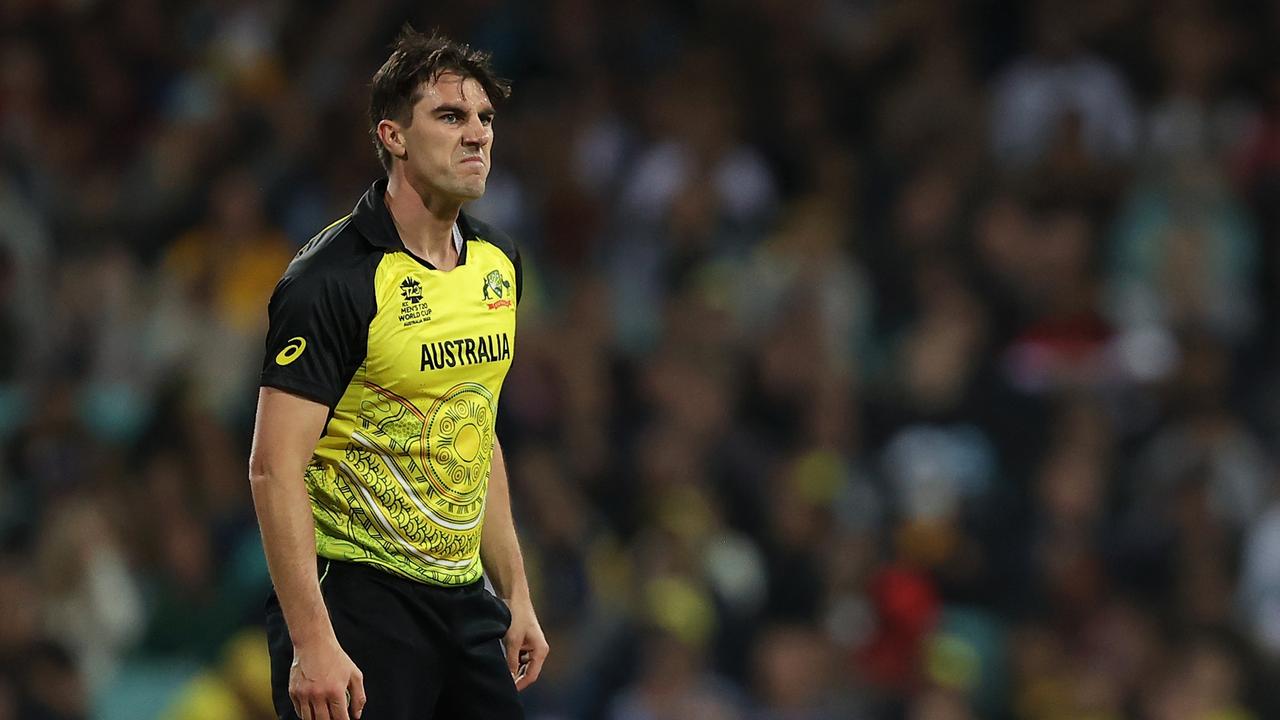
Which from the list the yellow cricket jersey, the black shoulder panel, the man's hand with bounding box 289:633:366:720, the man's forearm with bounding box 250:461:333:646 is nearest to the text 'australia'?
the yellow cricket jersey

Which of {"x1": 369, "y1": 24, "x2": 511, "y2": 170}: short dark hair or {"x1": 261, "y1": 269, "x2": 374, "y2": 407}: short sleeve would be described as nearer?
{"x1": 261, "y1": 269, "x2": 374, "y2": 407}: short sleeve

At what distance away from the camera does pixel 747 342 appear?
32.7ft

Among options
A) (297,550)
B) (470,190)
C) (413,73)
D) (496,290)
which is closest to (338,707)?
(297,550)

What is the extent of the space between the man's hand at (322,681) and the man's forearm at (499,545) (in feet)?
2.26

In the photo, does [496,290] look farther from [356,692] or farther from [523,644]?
[356,692]

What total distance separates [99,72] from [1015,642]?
6329 mm

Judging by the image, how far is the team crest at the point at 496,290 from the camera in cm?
450

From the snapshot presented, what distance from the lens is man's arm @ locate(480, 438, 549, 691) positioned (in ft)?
15.5

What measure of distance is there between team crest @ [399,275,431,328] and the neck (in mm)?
89

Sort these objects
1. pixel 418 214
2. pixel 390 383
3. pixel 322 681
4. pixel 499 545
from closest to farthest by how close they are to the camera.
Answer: pixel 322 681
pixel 390 383
pixel 418 214
pixel 499 545

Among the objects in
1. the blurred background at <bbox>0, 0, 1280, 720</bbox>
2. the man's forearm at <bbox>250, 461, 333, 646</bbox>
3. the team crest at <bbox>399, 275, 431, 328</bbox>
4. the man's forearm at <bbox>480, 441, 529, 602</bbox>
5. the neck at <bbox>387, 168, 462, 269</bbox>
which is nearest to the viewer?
the man's forearm at <bbox>250, 461, 333, 646</bbox>

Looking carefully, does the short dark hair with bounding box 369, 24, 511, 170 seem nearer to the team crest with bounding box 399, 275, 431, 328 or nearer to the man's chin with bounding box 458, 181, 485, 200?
the man's chin with bounding box 458, 181, 485, 200

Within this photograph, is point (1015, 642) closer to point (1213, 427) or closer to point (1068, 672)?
point (1068, 672)

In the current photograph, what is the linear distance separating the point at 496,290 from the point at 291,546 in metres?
0.81
